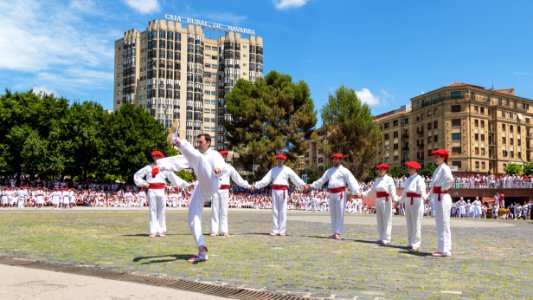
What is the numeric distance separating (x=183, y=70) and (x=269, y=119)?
228 ft

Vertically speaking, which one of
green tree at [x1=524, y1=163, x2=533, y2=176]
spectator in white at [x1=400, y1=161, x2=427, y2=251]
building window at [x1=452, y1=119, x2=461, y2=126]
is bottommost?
spectator in white at [x1=400, y1=161, x2=427, y2=251]

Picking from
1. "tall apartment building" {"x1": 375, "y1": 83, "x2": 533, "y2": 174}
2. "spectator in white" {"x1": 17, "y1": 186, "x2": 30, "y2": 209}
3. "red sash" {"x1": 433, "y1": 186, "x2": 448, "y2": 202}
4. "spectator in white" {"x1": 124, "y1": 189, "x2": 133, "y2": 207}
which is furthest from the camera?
"tall apartment building" {"x1": 375, "y1": 83, "x2": 533, "y2": 174}

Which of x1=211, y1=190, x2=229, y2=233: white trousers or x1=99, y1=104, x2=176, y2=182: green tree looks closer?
x1=211, y1=190, x2=229, y2=233: white trousers

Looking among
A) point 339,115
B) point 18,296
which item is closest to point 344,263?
point 18,296

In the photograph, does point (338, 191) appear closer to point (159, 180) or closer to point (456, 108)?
point (159, 180)

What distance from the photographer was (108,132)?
6178 cm

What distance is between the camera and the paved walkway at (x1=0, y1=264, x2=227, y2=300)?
6148mm

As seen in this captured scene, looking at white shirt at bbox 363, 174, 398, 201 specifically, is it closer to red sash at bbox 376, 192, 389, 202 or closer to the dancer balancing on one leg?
red sash at bbox 376, 192, 389, 202

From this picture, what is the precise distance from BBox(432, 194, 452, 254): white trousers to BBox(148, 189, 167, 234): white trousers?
7.45m

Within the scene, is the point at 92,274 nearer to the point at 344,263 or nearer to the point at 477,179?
the point at 344,263

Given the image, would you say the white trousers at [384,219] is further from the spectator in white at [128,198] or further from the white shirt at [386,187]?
the spectator in white at [128,198]

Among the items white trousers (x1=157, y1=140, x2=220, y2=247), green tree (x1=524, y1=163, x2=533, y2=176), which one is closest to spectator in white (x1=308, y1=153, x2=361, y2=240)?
white trousers (x1=157, y1=140, x2=220, y2=247)

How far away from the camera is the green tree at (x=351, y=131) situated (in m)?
67.9

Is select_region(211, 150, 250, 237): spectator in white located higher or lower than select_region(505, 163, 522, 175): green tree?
lower
